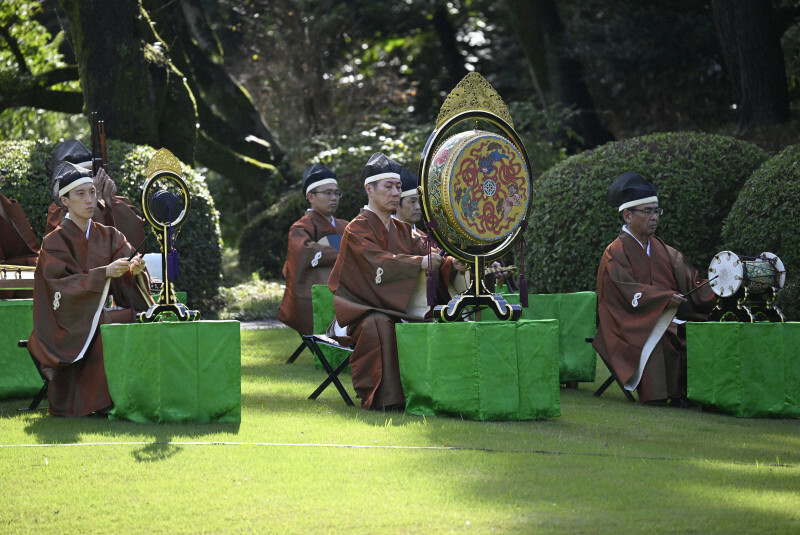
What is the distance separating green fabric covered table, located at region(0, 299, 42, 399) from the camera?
24.5ft

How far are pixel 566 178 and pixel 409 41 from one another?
1243 cm

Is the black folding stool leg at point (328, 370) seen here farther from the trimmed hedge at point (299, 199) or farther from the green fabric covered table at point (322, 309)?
the trimmed hedge at point (299, 199)

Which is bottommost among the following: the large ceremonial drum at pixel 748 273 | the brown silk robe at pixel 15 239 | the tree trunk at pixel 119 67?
the large ceremonial drum at pixel 748 273

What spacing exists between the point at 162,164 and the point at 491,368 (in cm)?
286

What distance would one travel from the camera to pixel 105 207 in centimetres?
877

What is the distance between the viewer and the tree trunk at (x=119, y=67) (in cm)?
1294

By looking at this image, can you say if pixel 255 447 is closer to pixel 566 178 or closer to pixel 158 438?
pixel 158 438

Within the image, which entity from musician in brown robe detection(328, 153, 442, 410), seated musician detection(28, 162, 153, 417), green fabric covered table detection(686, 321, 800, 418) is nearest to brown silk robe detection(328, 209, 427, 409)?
musician in brown robe detection(328, 153, 442, 410)

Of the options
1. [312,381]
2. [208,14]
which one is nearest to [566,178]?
[312,381]

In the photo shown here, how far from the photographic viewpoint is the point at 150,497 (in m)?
4.45

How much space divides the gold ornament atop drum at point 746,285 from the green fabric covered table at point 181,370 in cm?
339

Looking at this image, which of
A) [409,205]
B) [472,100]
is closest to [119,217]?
[409,205]

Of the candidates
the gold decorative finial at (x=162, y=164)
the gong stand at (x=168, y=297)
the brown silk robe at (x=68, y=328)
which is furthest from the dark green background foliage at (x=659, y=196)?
the brown silk robe at (x=68, y=328)

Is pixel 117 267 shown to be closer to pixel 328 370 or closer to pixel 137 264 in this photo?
pixel 137 264
